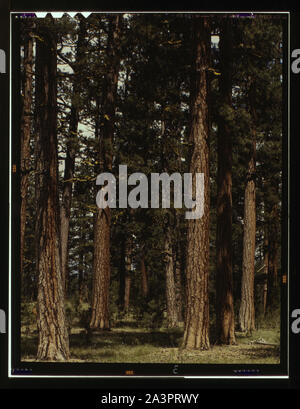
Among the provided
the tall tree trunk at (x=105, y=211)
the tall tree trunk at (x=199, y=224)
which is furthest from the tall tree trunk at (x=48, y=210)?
the tall tree trunk at (x=199, y=224)

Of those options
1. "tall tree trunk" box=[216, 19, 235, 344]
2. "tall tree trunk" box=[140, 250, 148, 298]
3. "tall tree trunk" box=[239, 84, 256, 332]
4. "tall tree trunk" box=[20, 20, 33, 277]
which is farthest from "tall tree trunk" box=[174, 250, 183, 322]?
"tall tree trunk" box=[20, 20, 33, 277]

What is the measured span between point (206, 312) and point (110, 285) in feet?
4.18

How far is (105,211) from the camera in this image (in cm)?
920

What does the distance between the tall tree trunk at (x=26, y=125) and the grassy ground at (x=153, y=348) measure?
1136 mm

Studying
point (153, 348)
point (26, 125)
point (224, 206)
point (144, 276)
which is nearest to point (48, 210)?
point (26, 125)

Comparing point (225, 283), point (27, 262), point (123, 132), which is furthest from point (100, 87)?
point (225, 283)

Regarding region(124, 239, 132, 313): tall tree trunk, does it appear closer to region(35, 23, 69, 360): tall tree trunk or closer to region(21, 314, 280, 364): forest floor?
region(21, 314, 280, 364): forest floor

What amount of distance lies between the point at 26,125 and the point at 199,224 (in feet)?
8.31

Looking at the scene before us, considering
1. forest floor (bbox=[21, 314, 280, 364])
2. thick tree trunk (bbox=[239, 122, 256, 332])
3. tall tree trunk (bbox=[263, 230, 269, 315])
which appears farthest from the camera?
thick tree trunk (bbox=[239, 122, 256, 332])

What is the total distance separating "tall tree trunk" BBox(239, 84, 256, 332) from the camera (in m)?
9.70

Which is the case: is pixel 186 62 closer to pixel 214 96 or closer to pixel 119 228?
pixel 214 96

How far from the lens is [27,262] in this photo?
30.8ft

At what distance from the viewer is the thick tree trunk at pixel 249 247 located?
31.8 ft

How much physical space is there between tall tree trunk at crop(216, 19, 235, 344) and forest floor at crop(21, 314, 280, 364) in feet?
1.75
